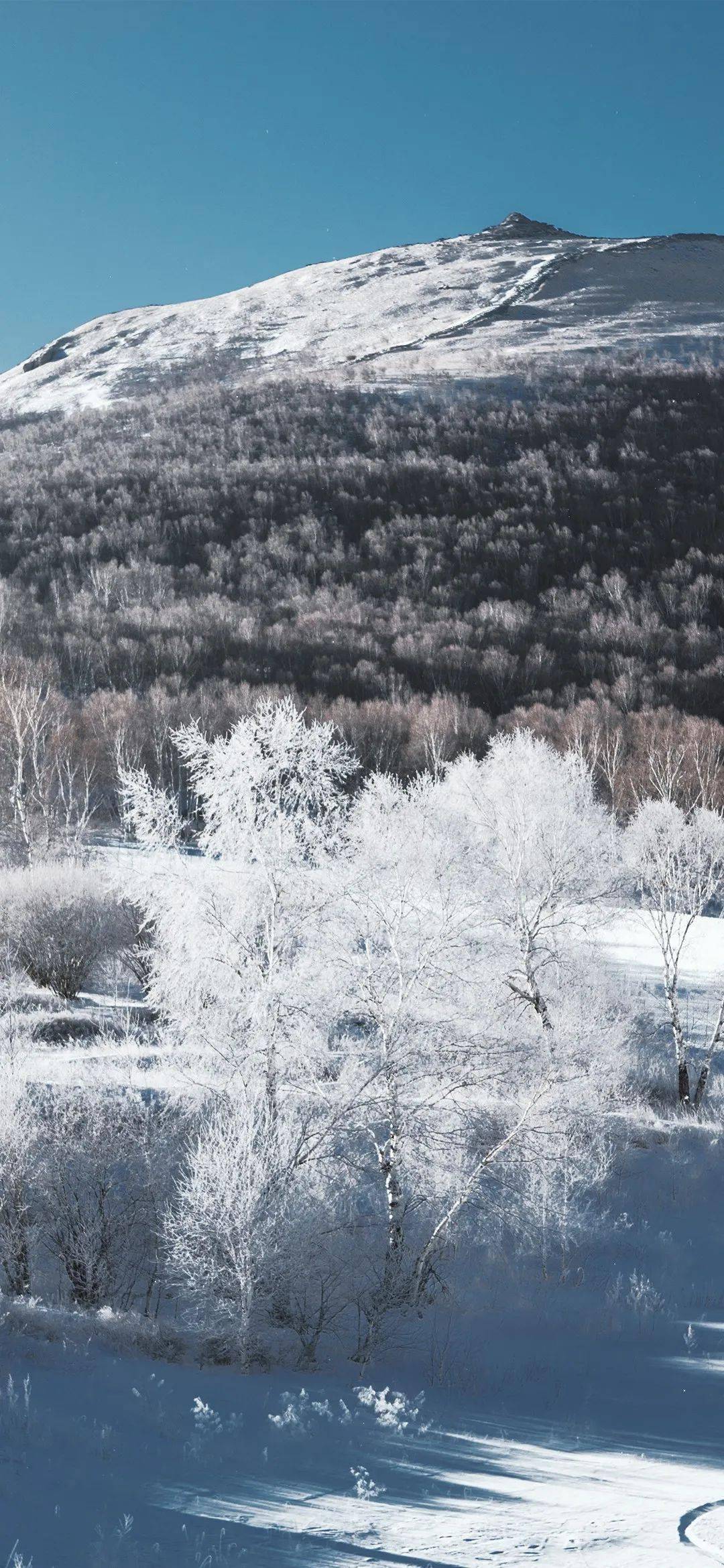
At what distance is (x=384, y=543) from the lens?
2724 inches

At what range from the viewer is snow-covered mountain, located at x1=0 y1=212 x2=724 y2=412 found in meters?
99.9

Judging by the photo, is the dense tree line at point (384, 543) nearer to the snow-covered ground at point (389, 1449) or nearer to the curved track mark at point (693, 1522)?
the snow-covered ground at point (389, 1449)

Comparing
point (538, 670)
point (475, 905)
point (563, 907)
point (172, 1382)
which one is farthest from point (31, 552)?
point (172, 1382)

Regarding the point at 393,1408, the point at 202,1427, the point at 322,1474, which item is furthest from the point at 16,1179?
the point at 322,1474

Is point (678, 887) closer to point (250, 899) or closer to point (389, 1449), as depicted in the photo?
point (250, 899)

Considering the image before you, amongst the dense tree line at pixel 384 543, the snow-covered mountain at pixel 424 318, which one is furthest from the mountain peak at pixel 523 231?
the dense tree line at pixel 384 543

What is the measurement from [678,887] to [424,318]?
103 metres

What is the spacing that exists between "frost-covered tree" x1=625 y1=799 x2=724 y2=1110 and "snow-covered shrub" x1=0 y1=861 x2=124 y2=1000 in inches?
531


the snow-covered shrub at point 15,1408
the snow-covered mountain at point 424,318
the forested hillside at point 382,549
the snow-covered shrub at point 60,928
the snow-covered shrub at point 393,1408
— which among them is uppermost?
Answer: the snow-covered mountain at point 424,318

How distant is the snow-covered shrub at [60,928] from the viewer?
26.4 m

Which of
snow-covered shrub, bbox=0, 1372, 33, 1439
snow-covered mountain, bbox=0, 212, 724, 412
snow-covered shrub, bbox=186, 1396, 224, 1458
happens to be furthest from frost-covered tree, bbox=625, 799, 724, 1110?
snow-covered mountain, bbox=0, 212, 724, 412

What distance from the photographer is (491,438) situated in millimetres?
81000

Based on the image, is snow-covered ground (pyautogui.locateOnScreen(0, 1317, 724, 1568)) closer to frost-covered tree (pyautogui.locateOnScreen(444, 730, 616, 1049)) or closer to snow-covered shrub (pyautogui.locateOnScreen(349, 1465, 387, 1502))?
snow-covered shrub (pyautogui.locateOnScreen(349, 1465, 387, 1502))

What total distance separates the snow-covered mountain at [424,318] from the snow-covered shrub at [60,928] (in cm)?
7494
